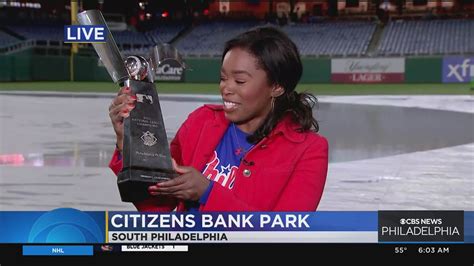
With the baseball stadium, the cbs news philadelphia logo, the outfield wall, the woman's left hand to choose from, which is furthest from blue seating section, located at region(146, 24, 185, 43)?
the woman's left hand

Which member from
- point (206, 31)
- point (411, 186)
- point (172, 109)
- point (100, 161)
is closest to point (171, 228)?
point (411, 186)

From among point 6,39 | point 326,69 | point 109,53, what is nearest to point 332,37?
point 326,69

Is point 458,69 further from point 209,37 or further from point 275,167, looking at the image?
point 275,167

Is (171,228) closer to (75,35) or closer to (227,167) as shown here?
(227,167)

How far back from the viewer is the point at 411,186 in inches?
257

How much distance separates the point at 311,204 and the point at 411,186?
432 cm

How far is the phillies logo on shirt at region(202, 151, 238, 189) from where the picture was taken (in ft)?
7.89

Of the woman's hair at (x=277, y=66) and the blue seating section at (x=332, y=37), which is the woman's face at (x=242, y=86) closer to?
the woman's hair at (x=277, y=66)

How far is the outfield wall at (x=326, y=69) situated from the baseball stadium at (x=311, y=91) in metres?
0.06

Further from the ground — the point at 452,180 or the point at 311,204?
the point at 311,204

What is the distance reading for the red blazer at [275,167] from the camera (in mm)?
2344

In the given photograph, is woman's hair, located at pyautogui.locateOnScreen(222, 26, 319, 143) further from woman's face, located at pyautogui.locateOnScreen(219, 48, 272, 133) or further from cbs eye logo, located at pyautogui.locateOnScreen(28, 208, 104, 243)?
cbs eye logo, located at pyautogui.locateOnScreen(28, 208, 104, 243)

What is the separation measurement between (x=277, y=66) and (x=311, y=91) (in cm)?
2258

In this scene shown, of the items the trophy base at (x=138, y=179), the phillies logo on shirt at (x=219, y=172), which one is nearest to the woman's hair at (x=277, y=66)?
the phillies logo on shirt at (x=219, y=172)
